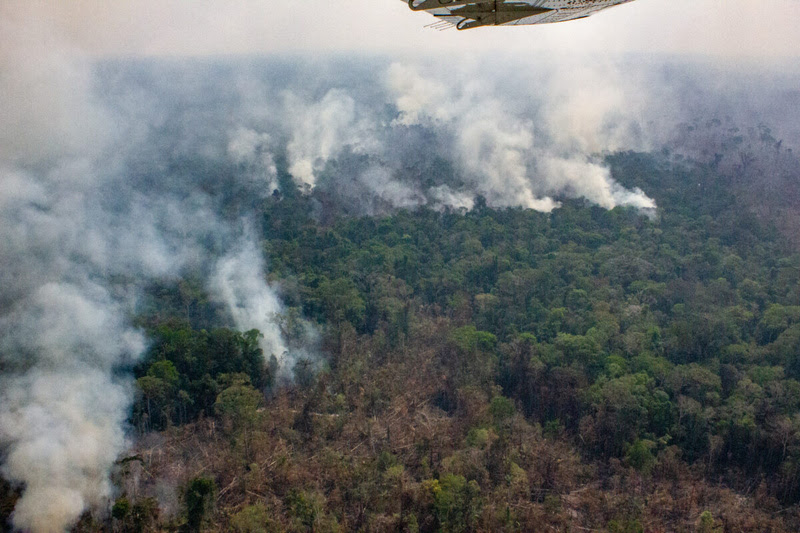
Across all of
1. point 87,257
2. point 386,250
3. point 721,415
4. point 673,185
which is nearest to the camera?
point 721,415

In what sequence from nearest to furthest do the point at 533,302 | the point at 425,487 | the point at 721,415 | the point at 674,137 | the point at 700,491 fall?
the point at 425,487 → the point at 700,491 → the point at 721,415 → the point at 533,302 → the point at 674,137

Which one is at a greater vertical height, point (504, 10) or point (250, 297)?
point (504, 10)

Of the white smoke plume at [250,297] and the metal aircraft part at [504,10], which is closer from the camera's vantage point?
the metal aircraft part at [504,10]

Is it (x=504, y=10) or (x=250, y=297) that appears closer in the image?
(x=504, y=10)

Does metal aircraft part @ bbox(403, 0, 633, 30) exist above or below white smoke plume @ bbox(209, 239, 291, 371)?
above

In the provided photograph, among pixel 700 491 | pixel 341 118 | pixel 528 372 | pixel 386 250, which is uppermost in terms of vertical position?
pixel 341 118

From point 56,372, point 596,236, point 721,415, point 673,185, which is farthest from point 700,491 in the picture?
point 673,185

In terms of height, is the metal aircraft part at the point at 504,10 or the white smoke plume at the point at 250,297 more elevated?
the metal aircraft part at the point at 504,10

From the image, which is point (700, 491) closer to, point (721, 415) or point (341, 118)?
point (721, 415)
